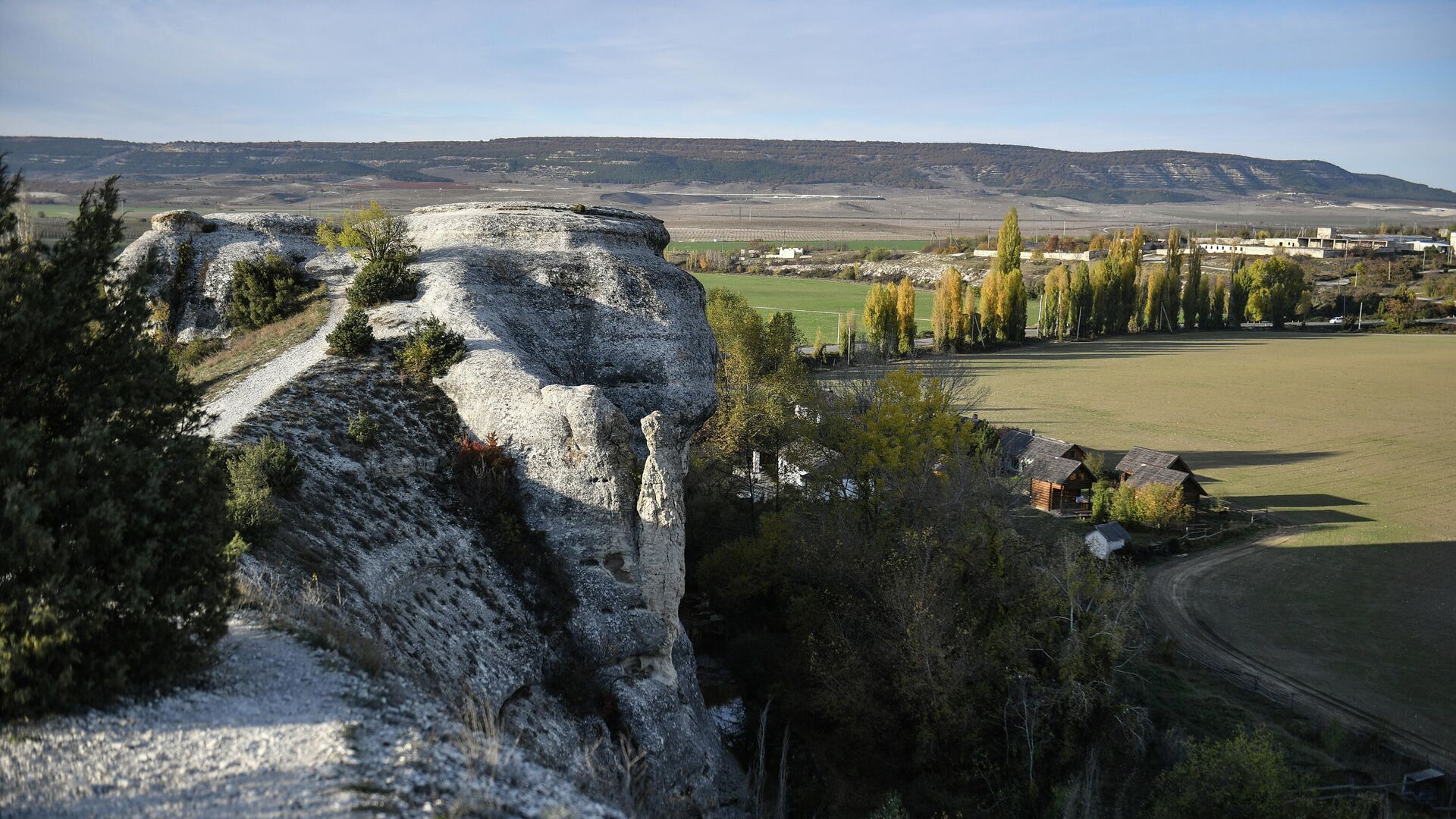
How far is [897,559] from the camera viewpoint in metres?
30.0

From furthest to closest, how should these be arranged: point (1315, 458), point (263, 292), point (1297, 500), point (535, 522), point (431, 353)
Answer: point (1315, 458) → point (1297, 500) → point (263, 292) → point (431, 353) → point (535, 522)

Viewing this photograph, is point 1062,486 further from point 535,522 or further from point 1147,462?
point 535,522

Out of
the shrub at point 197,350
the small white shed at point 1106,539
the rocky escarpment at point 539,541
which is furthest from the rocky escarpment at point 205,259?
the small white shed at point 1106,539

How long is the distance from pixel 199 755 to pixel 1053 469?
157 ft

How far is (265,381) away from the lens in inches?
937

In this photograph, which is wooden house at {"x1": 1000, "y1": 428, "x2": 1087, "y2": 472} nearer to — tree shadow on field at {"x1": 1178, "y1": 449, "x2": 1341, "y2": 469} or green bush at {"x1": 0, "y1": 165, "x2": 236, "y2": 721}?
→ tree shadow on field at {"x1": 1178, "y1": 449, "x2": 1341, "y2": 469}

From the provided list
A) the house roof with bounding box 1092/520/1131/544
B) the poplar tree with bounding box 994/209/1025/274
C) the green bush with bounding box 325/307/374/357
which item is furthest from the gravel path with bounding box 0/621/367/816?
the poplar tree with bounding box 994/209/1025/274

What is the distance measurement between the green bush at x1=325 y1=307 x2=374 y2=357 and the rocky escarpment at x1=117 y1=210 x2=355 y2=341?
26.9ft

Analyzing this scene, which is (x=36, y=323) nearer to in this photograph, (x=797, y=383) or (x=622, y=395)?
(x=622, y=395)

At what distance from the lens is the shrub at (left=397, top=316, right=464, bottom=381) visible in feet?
→ 81.0

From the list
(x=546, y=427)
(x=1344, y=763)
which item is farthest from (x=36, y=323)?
(x=1344, y=763)

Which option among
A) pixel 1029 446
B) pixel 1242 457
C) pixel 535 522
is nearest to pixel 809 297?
pixel 1242 457

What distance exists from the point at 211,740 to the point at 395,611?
6.46 metres

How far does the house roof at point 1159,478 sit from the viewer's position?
48.8 metres
